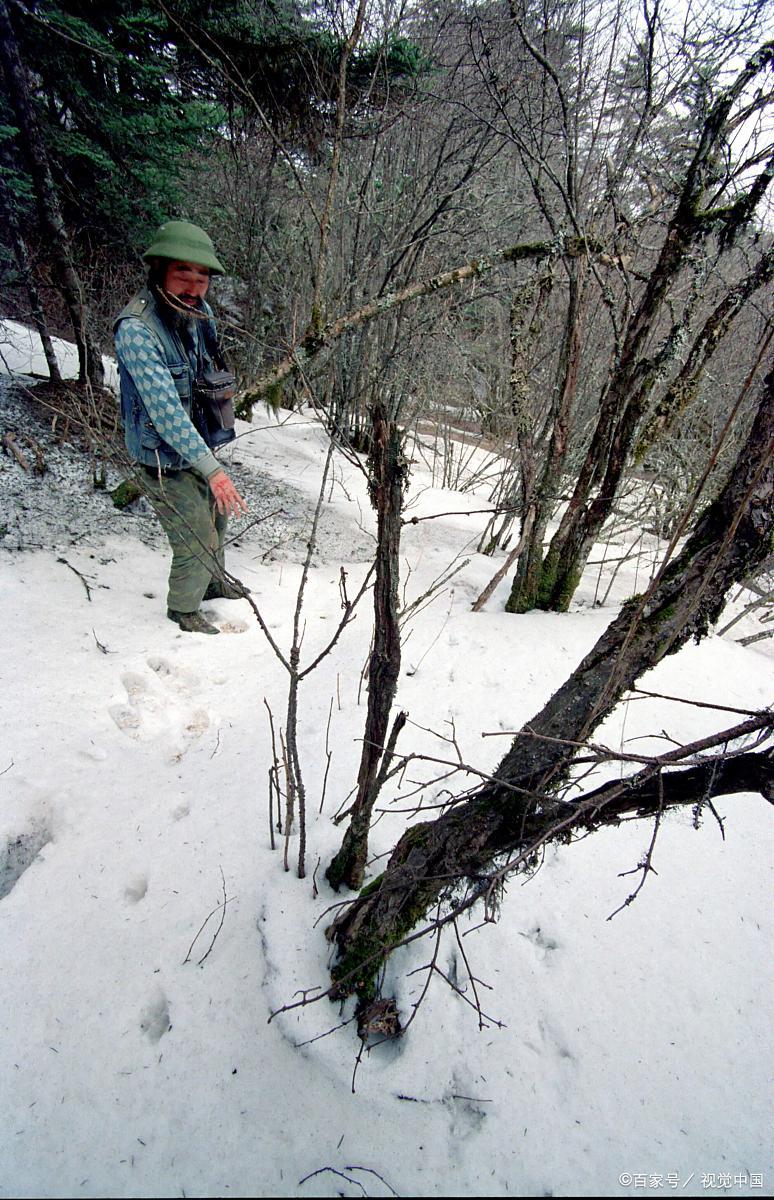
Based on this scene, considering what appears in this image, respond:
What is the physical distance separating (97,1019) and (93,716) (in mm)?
1194

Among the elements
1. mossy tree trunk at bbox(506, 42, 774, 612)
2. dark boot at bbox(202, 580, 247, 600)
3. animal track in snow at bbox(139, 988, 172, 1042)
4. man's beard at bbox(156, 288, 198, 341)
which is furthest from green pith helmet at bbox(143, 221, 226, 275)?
animal track in snow at bbox(139, 988, 172, 1042)

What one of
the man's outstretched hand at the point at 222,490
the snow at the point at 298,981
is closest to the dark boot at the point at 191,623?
the snow at the point at 298,981

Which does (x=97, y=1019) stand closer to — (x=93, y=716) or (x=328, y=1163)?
(x=328, y=1163)

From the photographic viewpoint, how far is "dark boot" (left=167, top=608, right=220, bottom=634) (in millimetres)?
3051

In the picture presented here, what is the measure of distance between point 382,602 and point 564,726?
1.86ft

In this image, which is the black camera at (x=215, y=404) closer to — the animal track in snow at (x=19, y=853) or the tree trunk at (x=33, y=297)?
the animal track in snow at (x=19, y=853)

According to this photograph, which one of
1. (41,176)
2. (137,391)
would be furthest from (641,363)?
(41,176)

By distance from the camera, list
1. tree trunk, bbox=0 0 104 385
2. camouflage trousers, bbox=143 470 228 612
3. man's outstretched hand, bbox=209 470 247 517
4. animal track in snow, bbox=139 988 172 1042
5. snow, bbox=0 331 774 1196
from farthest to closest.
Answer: tree trunk, bbox=0 0 104 385, camouflage trousers, bbox=143 470 228 612, man's outstretched hand, bbox=209 470 247 517, animal track in snow, bbox=139 988 172 1042, snow, bbox=0 331 774 1196

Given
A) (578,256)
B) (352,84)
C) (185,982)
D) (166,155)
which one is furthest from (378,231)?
(185,982)

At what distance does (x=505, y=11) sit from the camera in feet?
11.8

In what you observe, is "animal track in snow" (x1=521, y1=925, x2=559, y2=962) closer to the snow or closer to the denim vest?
the snow

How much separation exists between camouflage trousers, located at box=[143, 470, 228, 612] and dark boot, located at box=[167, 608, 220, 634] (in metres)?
0.04

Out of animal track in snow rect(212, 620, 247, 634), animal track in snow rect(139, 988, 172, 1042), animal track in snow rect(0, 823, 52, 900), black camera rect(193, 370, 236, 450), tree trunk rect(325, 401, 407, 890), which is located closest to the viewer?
tree trunk rect(325, 401, 407, 890)

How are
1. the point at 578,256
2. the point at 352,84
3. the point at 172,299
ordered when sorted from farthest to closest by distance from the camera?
the point at 352,84
the point at 578,256
the point at 172,299
